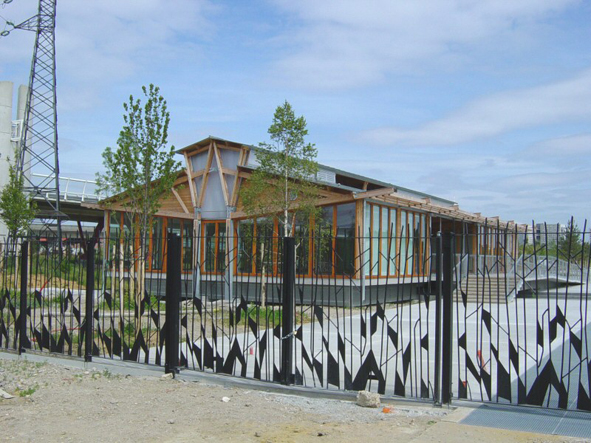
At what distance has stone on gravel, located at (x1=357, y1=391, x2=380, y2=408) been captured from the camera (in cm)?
704

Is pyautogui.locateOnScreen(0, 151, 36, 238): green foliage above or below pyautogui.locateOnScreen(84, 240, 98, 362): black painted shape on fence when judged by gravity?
above

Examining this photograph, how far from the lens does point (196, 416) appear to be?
6621 millimetres

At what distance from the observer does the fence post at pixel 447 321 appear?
6887mm

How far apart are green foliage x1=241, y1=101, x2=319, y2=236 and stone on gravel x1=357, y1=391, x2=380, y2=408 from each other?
1205 centimetres

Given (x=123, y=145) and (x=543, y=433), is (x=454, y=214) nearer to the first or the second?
(x=123, y=145)

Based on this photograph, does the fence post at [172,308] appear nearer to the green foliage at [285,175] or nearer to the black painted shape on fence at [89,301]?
the black painted shape on fence at [89,301]

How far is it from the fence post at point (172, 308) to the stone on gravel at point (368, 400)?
2.90 m

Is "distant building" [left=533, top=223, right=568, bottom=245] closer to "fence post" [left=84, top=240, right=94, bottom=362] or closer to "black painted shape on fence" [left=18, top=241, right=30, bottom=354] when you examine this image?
"fence post" [left=84, top=240, right=94, bottom=362]

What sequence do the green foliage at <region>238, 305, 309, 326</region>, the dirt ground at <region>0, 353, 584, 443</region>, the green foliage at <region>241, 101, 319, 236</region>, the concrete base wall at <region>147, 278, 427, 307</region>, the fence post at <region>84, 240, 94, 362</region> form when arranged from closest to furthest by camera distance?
the dirt ground at <region>0, 353, 584, 443</region> → the green foliage at <region>238, 305, 309, 326</region> → the fence post at <region>84, 240, 94, 362</region> → the concrete base wall at <region>147, 278, 427, 307</region> → the green foliage at <region>241, 101, 319, 236</region>

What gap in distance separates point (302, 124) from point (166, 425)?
13.7 meters

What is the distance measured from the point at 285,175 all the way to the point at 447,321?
12.5 m

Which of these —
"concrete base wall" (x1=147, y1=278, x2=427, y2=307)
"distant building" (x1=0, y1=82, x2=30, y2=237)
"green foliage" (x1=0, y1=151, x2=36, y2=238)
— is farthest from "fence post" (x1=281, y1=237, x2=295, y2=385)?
"distant building" (x1=0, y1=82, x2=30, y2=237)

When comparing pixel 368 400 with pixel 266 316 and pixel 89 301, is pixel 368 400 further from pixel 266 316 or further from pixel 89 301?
pixel 89 301

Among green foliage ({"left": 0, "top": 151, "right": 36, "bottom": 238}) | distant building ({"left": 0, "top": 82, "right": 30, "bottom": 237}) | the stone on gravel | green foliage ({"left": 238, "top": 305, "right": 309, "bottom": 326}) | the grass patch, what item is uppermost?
distant building ({"left": 0, "top": 82, "right": 30, "bottom": 237})
